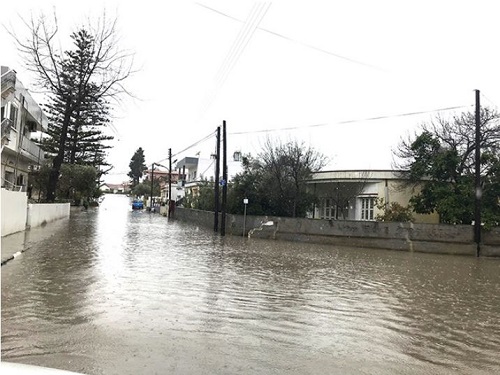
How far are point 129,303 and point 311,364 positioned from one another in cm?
366

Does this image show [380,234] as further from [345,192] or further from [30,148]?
[30,148]

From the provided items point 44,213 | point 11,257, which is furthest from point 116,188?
point 11,257

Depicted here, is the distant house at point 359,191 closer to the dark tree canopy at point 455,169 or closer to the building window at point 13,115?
the dark tree canopy at point 455,169

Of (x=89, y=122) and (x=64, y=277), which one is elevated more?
(x=89, y=122)

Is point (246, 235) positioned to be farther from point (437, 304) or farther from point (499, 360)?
point (499, 360)

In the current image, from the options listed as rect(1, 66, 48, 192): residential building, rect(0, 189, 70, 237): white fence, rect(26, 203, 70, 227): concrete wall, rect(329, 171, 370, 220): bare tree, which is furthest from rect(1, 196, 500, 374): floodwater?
rect(329, 171, 370, 220): bare tree

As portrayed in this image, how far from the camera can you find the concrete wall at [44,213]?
70.2 ft

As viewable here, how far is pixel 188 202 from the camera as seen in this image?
145 ft

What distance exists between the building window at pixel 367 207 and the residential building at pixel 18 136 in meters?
21.5

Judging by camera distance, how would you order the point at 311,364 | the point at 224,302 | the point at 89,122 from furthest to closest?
the point at 89,122 → the point at 224,302 → the point at 311,364

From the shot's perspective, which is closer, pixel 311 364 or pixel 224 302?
pixel 311 364

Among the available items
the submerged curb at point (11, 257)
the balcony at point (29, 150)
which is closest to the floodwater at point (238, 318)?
the submerged curb at point (11, 257)

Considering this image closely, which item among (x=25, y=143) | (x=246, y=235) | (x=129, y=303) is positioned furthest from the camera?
(x=25, y=143)

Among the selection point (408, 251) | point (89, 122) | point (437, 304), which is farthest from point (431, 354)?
point (89, 122)
